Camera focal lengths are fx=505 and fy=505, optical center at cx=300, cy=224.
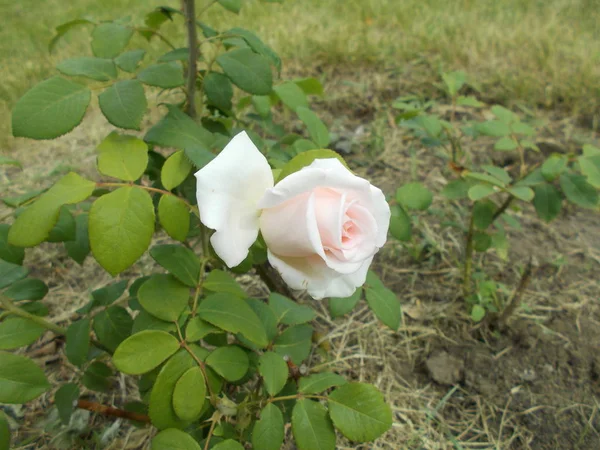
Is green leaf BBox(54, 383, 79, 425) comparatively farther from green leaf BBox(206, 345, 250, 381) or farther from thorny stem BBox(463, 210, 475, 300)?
thorny stem BBox(463, 210, 475, 300)

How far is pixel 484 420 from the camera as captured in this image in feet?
4.70

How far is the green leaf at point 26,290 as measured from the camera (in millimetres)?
1129

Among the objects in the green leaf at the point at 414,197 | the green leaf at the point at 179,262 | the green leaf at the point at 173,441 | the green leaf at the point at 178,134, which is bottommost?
the green leaf at the point at 173,441

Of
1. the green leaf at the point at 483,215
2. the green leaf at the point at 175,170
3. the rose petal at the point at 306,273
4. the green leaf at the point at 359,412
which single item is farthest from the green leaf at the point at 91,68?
the green leaf at the point at 483,215

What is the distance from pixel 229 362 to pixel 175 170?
370 mm

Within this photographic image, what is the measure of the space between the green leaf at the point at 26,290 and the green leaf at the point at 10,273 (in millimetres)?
36

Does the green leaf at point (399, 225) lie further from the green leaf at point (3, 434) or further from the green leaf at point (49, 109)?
the green leaf at point (3, 434)

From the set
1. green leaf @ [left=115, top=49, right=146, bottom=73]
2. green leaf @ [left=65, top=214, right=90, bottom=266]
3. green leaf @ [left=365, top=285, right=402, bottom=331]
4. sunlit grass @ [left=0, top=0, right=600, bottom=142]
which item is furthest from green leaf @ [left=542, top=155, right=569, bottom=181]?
sunlit grass @ [left=0, top=0, right=600, bottom=142]

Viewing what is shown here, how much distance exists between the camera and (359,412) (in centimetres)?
93

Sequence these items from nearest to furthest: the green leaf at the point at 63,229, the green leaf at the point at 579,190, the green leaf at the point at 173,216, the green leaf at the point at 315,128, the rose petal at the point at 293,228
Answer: the rose petal at the point at 293,228
the green leaf at the point at 173,216
the green leaf at the point at 63,229
the green leaf at the point at 315,128
the green leaf at the point at 579,190

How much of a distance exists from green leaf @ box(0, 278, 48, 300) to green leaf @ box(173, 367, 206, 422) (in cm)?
50

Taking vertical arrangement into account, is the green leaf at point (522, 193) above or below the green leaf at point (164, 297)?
below

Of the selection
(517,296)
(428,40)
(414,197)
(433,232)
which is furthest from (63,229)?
(428,40)

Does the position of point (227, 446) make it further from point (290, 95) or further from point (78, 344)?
point (290, 95)
